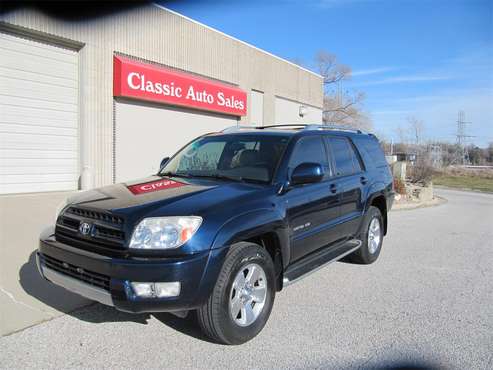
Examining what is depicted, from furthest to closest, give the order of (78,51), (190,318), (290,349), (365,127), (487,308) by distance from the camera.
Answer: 1. (365,127)
2. (78,51)
3. (487,308)
4. (190,318)
5. (290,349)

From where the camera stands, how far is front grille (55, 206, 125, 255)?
331 centimetres

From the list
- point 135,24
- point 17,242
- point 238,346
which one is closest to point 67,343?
point 238,346

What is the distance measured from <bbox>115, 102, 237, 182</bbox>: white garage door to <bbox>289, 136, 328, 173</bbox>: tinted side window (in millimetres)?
8770

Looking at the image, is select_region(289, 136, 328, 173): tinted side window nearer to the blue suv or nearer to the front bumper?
the blue suv

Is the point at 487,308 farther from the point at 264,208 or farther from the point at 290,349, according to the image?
the point at 264,208

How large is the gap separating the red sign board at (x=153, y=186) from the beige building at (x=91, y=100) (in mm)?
2271

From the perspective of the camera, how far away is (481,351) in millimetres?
3580

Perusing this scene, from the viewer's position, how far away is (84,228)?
11.6 feet

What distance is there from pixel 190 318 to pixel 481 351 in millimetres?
2526

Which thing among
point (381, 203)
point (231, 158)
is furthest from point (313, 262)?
point (381, 203)

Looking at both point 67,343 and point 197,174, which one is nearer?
point 67,343

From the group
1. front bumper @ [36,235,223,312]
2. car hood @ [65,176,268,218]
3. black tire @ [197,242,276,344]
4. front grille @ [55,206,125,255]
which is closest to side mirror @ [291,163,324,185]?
car hood @ [65,176,268,218]

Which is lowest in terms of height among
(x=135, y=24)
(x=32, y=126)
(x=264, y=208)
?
(x=264, y=208)

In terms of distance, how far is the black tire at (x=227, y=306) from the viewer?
3.34 m
